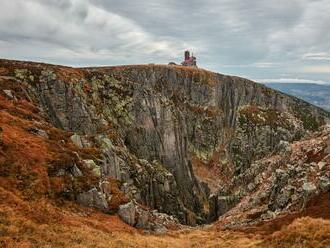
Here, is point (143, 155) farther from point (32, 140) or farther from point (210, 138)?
point (32, 140)

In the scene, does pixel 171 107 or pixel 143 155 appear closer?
pixel 143 155

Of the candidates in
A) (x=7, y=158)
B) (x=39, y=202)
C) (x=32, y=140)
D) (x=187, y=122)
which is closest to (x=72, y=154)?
(x=32, y=140)

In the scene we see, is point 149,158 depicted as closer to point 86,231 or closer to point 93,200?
point 93,200

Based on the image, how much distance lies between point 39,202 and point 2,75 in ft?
202

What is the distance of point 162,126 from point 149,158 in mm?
15624

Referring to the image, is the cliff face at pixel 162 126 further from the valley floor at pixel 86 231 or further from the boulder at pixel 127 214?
the valley floor at pixel 86 231

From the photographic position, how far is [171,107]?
5827 inches

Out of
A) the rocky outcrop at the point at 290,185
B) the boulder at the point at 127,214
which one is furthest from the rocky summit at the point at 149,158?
the rocky outcrop at the point at 290,185

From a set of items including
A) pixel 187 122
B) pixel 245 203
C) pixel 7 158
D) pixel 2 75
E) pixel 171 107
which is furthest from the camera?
pixel 187 122

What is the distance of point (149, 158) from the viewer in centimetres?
12731

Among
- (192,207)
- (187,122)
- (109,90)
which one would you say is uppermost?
(109,90)

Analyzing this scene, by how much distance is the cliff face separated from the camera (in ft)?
326

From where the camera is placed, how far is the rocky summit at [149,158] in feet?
157

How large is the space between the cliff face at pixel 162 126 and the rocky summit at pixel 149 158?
44 centimetres
